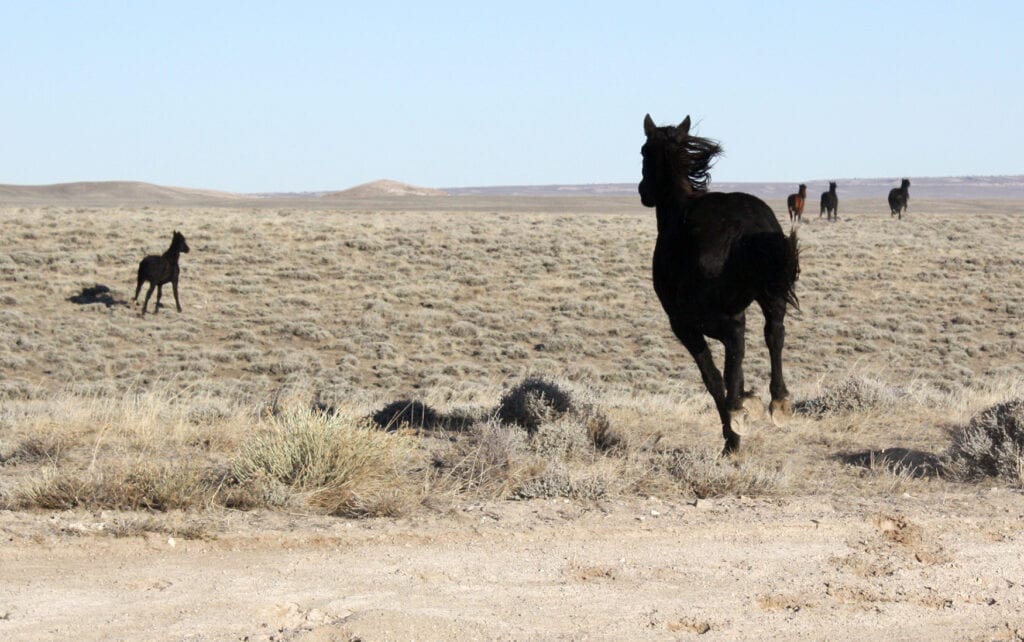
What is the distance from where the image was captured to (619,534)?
5832 millimetres

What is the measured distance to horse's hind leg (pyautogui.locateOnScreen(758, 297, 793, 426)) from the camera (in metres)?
7.25

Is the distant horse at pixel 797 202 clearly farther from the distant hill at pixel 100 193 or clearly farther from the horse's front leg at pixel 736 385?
the distant hill at pixel 100 193

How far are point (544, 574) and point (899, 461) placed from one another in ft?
12.7

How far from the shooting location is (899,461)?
314 inches

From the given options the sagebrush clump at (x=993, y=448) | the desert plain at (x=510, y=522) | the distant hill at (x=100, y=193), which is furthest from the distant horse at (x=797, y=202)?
the distant hill at (x=100, y=193)

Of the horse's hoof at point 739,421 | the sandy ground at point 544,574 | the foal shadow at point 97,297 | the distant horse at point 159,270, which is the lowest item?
the foal shadow at point 97,297

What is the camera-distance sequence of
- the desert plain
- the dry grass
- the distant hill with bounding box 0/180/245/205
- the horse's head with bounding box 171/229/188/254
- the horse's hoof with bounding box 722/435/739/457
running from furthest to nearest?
the distant hill with bounding box 0/180/245/205, the horse's head with bounding box 171/229/188/254, the horse's hoof with bounding box 722/435/739/457, the dry grass, the desert plain

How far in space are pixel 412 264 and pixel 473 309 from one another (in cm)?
657

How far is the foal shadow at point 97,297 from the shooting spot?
29.7 meters

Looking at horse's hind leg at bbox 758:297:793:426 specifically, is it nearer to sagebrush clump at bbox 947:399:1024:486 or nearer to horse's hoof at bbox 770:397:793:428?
horse's hoof at bbox 770:397:793:428

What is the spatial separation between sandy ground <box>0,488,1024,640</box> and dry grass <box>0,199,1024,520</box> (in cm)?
52

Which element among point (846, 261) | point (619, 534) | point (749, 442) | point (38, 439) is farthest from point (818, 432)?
point (846, 261)

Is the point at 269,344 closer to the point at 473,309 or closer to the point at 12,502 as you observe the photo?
the point at 473,309

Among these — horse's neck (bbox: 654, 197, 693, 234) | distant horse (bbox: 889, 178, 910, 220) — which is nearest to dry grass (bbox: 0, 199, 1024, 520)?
horse's neck (bbox: 654, 197, 693, 234)
